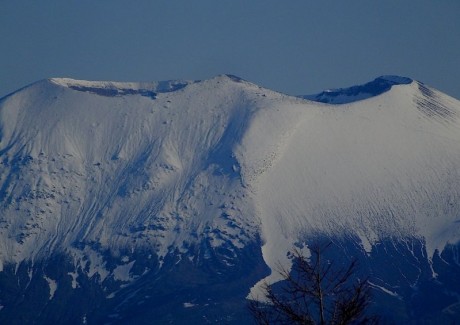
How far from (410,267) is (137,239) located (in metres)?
41.9

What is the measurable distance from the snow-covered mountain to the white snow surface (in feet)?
0.97

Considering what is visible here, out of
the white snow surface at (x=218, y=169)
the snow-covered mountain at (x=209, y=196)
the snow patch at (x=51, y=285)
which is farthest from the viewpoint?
the white snow surface at (x=218, y=169)

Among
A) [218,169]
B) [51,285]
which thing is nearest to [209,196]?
[218,169]

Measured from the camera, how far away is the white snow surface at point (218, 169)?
521 ft

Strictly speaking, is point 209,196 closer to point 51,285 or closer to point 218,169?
point 218,169

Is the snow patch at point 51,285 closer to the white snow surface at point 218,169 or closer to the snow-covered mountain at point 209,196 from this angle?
the snow-covered mountain at point 209,196

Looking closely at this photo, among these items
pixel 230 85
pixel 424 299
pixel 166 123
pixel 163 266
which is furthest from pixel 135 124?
pixel 424 299

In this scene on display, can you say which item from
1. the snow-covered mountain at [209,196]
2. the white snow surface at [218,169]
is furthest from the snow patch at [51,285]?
the white snow surface at [218,169]

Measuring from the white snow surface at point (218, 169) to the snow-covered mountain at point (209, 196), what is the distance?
296 mm

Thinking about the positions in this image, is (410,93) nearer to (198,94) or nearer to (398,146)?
(398,146)

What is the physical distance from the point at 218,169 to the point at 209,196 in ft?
24.0

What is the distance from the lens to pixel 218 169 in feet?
559

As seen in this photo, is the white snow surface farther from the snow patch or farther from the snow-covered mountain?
the snow patch

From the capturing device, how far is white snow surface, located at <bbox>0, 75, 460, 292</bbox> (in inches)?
6255
